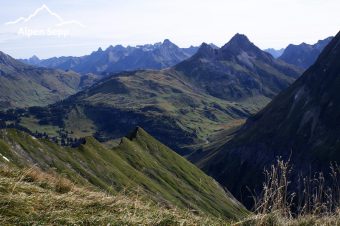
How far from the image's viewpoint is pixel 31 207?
10102 mm

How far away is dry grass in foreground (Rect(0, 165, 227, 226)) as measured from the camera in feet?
31.4

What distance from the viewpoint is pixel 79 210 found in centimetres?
1077

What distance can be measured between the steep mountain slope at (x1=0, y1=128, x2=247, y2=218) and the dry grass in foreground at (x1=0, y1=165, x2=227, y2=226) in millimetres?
64065

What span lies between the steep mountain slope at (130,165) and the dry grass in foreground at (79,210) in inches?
2522

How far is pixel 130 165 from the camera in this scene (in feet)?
445

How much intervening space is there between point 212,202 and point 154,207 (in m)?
136

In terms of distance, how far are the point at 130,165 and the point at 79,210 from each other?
413 feet

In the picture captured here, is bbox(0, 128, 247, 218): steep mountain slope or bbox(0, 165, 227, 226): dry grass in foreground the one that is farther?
bbox(0, 128, 247, 218): steep mountain slope

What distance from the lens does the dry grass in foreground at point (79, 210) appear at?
9.56m

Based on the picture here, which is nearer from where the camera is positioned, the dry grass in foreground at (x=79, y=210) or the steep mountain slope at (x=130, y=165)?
the dry grass in foreground at (x=79, y=210)

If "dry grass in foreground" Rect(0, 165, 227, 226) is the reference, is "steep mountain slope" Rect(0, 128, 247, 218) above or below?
below

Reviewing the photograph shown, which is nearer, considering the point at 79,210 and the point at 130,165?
the point at 79,210

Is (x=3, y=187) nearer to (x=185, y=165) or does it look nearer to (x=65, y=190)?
(x=65, y=190)

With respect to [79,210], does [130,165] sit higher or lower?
lower
